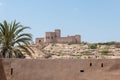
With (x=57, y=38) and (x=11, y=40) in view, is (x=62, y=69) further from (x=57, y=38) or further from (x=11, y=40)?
(x=57, y=38)

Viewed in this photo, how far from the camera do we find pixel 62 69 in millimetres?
12031

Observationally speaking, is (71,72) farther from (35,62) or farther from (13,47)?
(13,47)

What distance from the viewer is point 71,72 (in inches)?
476

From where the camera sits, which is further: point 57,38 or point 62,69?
point 57,38

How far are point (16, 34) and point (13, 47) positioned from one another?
0.76m

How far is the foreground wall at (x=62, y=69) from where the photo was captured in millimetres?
11586

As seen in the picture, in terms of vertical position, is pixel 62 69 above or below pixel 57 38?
below

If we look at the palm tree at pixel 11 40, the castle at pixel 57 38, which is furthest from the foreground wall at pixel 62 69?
the castle at pixel 57 38

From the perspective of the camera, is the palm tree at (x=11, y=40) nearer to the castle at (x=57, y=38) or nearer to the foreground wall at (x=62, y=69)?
the foreground wall at (x=62, y=69)

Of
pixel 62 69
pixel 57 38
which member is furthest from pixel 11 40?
pixel 57 38

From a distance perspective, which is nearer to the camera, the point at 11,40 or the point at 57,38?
the point at 11,40

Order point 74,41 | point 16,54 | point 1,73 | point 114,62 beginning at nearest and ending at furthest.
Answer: point 1,73 → point 114,62 → point 16,54 → point 74,41

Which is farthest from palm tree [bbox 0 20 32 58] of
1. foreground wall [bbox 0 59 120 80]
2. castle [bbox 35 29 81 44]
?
castle [bbox 35 29 81 44]

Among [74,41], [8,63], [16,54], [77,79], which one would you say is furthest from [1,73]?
[74,41]
